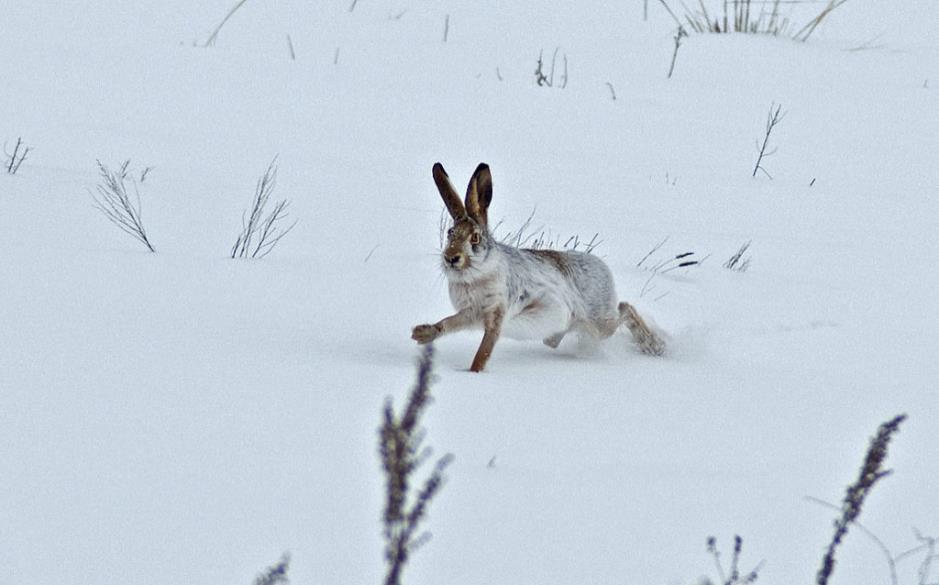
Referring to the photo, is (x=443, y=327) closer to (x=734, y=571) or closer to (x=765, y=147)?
(x=734, y=571)

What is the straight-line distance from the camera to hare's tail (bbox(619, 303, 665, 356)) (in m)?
5.53

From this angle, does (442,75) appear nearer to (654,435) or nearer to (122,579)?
(654,435)

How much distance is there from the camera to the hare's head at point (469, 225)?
4.99 meters

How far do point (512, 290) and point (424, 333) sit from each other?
1.27 feet

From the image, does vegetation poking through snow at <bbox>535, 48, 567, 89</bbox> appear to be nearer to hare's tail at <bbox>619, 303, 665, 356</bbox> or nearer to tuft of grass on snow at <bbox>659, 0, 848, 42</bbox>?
tuft of grass on snow at <bbox>659, 0, 848, 42</bbox>

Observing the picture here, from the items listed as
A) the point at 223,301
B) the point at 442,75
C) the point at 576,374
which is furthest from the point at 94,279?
the point at 442,75

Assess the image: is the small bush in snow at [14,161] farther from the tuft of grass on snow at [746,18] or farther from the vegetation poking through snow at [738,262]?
the tuft of grass on snow at [746,18]

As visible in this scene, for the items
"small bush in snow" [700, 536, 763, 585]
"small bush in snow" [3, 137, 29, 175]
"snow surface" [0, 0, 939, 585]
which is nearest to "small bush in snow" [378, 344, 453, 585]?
"small bush in snow" [700, 536, 763, 585]

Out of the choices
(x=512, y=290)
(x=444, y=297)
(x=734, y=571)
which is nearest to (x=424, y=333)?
(x=512, y=290)

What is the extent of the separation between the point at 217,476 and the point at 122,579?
0.57 metres

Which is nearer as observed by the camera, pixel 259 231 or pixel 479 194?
pixel 479 194

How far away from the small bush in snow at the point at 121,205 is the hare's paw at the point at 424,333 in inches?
61.8

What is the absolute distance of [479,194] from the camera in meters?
5.18

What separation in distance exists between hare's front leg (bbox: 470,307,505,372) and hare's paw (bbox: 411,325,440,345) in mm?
166
